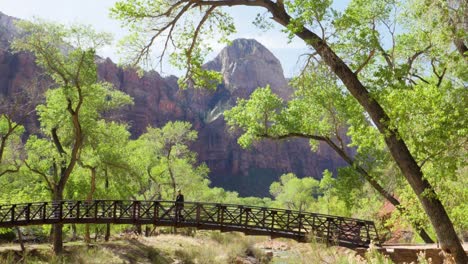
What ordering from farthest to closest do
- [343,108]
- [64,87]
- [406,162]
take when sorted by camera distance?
[64,87] < [343,108] < [406,162]

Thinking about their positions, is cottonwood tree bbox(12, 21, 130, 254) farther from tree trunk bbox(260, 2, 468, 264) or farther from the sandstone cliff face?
the sandstone cliff face

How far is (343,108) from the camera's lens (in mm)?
13992

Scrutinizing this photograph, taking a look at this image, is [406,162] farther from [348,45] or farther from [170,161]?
[170,161]

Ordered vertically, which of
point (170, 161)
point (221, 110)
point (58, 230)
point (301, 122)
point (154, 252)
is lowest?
point (154, 252)

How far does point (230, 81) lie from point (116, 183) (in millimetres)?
130923

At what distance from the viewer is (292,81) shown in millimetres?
9547

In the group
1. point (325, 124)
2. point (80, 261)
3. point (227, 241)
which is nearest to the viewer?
point (325, 124)

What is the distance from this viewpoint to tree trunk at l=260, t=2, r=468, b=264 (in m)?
7.07

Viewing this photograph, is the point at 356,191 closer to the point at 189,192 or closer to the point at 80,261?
the point at 80,261

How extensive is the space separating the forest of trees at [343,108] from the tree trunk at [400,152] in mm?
18

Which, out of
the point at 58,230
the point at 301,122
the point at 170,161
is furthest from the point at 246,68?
the point at 301,122

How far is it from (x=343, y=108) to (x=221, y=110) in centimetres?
12464

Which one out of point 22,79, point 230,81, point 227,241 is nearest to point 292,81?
point 227,241

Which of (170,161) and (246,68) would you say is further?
(246,68)
